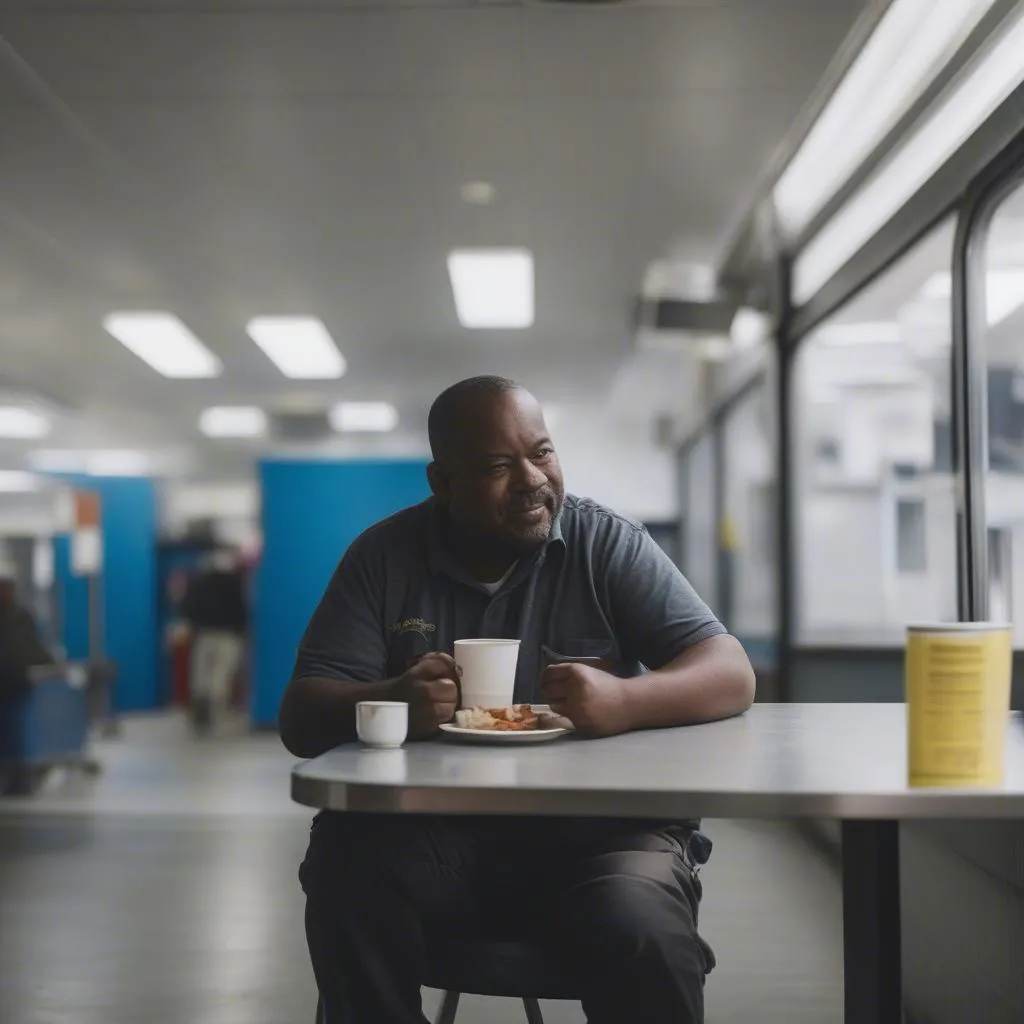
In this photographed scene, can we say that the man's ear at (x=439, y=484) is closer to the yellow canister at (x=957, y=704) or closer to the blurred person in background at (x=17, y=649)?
the yellow canister at (x=957, y=704)

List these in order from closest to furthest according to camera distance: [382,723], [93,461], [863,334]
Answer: [382,723] < [863,334] < [93,461]

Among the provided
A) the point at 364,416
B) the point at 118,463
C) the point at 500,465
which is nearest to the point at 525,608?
the point at 500,465

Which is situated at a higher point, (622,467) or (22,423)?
(22,423)

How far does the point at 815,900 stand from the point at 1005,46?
262cm

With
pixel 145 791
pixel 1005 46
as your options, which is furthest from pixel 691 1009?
pixel 145 791

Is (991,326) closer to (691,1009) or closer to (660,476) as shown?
(691,1009)

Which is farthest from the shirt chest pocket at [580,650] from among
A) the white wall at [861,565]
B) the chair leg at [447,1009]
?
the white wall at [861,565]

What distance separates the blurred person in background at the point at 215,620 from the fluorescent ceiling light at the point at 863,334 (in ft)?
20.1

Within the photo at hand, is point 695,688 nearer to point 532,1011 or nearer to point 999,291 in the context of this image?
point 532,1011

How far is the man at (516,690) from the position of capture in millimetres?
1489

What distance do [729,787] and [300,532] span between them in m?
9.08

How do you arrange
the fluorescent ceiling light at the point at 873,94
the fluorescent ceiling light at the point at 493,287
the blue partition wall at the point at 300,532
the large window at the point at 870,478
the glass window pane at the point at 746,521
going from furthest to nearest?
the blue partition wall at the point at 300,532, the glass window pane at the point at 746,521, the large window at the point at 870,478, the fluorescent ceiling light at the point at 493,287, the fluorescent ceiling light at the point at 873,94

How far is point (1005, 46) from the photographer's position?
3.25 m

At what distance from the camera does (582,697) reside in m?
1.55
